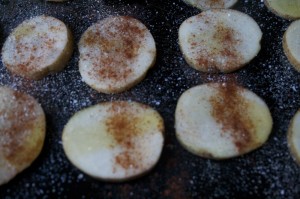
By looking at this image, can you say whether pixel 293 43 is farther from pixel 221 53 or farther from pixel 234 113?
pixel 234 113

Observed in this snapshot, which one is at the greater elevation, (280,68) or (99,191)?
(280,68)

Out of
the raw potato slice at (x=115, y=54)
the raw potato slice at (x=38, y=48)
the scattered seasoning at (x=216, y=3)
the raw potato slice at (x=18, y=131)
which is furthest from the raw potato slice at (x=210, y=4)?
the raw potato slice at (x=18, y=131)

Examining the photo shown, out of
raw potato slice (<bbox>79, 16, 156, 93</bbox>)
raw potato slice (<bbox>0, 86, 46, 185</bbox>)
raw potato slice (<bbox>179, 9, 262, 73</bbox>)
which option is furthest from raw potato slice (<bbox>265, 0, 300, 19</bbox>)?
raw potato slice (<bbox>0, 86, 46, 185</bbox>)

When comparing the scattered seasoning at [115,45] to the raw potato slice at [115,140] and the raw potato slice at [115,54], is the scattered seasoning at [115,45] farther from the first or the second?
the raw potato slice at [115,140]

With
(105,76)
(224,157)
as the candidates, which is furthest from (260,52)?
(105,76)

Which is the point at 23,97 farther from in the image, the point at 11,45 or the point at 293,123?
the point at 293,123

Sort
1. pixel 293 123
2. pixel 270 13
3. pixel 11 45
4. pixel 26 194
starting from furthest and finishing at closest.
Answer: pixel 270 13
pixel 11 45
pixel 293 123
pixel 26 194
